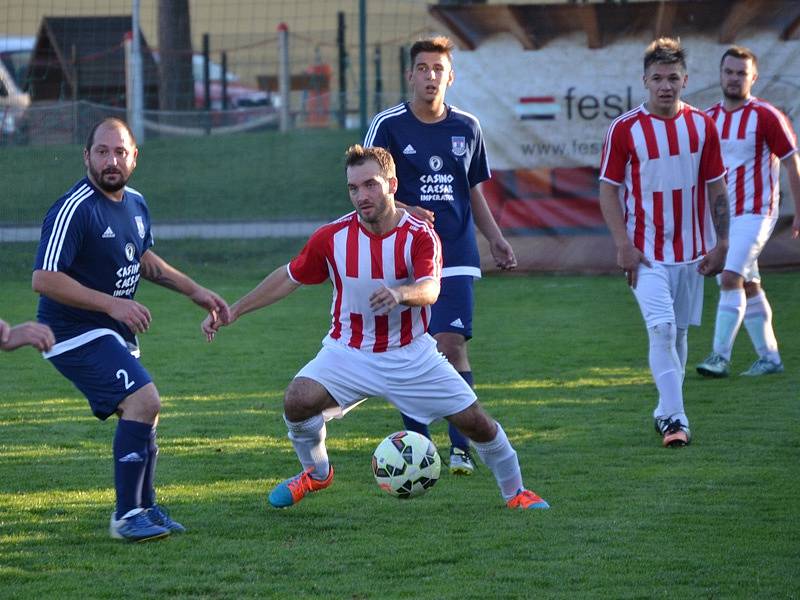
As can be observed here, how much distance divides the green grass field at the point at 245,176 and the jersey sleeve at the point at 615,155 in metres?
11.2

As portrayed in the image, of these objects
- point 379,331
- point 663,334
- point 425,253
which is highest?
point 425,253

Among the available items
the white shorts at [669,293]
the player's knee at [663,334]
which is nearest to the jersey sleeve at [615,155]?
the white shorts at [669,293]

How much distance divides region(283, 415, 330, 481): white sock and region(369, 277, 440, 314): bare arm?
77 cm

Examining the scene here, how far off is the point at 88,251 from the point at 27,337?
41.7 inches

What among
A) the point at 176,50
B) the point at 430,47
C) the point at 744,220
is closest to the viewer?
the point at 430,47

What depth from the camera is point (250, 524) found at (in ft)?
18.3

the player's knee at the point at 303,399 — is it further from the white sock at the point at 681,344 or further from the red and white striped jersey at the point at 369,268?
the white sock at the point at 681,344

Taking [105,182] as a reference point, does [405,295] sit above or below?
below

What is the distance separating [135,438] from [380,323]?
1.13m

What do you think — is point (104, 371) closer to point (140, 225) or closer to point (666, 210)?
point (140, 225)

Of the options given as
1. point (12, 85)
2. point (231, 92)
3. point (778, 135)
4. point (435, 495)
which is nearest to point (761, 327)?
point (778, 135)

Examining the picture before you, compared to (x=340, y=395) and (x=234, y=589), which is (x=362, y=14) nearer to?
(x=340, y=395)

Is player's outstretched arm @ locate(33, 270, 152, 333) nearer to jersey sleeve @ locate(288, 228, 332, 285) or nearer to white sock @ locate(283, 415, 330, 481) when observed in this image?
jersey sleeve @ locate(288, 228, 332, 285)

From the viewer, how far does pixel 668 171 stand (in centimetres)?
720
